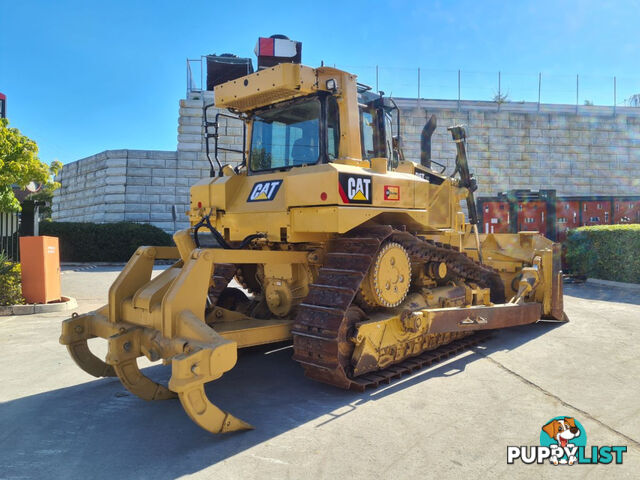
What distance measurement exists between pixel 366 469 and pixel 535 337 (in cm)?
472

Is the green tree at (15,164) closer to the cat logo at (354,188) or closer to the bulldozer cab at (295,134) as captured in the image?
the bulldozer cab at (295,134)

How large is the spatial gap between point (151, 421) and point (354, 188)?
273 centimetres

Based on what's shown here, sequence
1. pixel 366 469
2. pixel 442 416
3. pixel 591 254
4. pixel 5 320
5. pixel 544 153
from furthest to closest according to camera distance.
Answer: pixel 544 153
pixel 591 254
pixel 5 320
pixel 442 416
pixel 366 469

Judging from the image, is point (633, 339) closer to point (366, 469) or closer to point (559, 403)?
point (559, 403)

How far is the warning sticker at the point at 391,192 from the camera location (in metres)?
5.04

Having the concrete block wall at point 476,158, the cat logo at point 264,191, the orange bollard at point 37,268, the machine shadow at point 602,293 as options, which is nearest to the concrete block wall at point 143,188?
the concrete block wall at point 476,158

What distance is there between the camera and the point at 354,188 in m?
4.64

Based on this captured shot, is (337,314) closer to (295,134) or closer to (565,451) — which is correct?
(565,451)

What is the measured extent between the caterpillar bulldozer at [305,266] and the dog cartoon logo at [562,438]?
153cm

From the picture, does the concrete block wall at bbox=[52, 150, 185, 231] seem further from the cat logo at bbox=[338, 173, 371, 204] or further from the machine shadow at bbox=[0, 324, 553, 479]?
the cat logo at bbox=[338, 173, 371, 204]

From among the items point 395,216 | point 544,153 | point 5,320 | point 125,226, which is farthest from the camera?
point 544,153

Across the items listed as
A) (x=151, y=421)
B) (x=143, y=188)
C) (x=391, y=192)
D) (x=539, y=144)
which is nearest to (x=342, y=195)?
(x=391, y=192)

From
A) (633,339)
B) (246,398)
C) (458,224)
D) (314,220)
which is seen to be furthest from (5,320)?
(633,339)

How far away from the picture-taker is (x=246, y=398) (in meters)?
4.47
